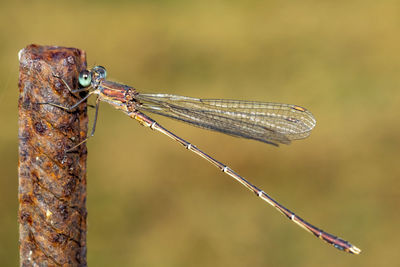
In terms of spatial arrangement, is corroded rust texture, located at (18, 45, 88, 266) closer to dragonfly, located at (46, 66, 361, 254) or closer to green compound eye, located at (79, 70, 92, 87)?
green compound eye, located at (79, 70, 92, 87)

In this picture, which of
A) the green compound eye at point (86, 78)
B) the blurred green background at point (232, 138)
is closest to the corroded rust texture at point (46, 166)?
the green compound eye at point (86, 78)

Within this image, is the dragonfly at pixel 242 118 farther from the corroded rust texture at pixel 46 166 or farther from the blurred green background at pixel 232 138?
the blurred green background at pixel 232 138

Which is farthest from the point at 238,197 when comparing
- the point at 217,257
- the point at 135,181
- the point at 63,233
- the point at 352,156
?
the point at 63,233

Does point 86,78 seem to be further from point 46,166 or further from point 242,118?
point 242,118

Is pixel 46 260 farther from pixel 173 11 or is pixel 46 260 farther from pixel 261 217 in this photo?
pixel 173 11

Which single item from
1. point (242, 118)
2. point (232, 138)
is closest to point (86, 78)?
point (242, 118)

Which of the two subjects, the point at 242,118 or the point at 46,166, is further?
the point at 242,118
